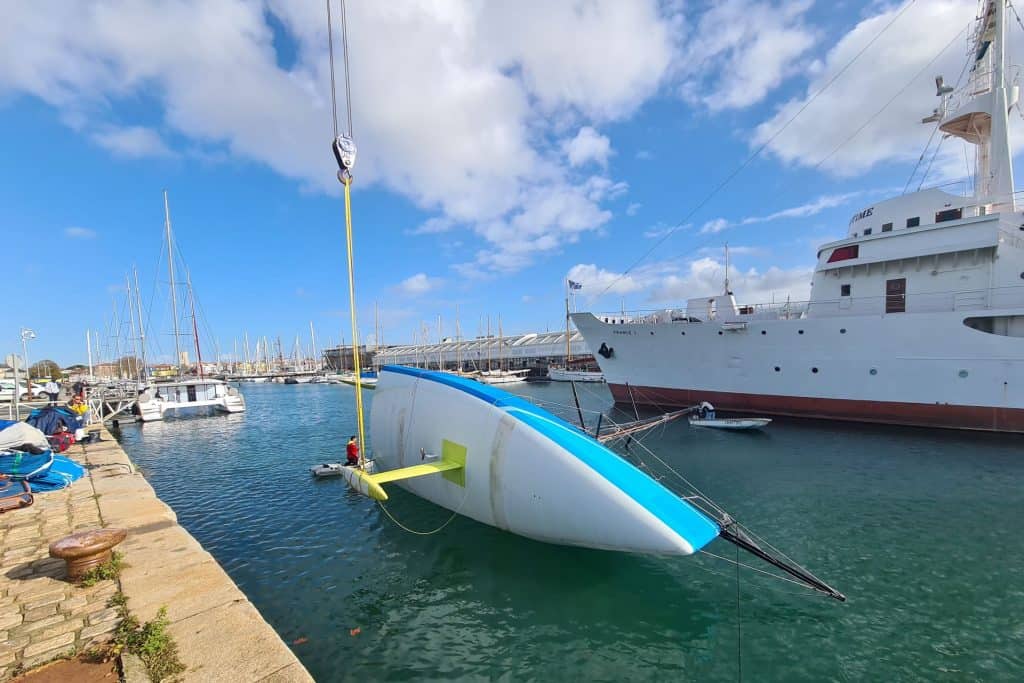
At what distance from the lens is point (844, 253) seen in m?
24.8

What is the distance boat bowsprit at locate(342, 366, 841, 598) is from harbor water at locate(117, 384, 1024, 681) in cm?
62

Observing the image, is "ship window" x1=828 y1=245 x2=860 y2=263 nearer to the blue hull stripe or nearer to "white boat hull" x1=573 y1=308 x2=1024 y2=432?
"white boat hull" x1=573 y1=308 x2=1024 y2=432

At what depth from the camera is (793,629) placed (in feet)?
21.6

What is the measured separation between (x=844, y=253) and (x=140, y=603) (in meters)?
32.9

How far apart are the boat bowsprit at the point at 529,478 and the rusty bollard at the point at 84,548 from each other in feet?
12.0

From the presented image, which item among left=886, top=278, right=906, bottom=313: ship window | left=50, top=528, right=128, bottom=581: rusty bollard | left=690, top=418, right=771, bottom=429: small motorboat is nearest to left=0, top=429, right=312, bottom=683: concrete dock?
left=50, top=528, right=128, bottom=581: rusty bollard

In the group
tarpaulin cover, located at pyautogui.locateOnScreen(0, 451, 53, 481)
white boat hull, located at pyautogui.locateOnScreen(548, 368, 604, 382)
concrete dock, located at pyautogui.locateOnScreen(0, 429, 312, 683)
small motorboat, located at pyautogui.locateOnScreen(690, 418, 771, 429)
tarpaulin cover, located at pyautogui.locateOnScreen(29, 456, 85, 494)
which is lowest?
white boat hull, located at pyautogui.locateOnScreen(548, 368, 604, 382)

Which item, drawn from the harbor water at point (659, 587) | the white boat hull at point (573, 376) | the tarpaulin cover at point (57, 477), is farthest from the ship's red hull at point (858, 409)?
the white boat hull at point (573, 376)

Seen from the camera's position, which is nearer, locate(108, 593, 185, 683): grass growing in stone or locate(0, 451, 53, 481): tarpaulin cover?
locate(108, 593, 185, 683): grass growing in stone

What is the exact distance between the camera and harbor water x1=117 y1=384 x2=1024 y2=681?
19.7 feet

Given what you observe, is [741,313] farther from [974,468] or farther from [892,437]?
[974,468]

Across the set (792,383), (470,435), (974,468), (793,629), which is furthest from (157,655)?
(792,383)

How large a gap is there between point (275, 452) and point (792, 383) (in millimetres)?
30098

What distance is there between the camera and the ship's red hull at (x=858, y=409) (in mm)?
20031
